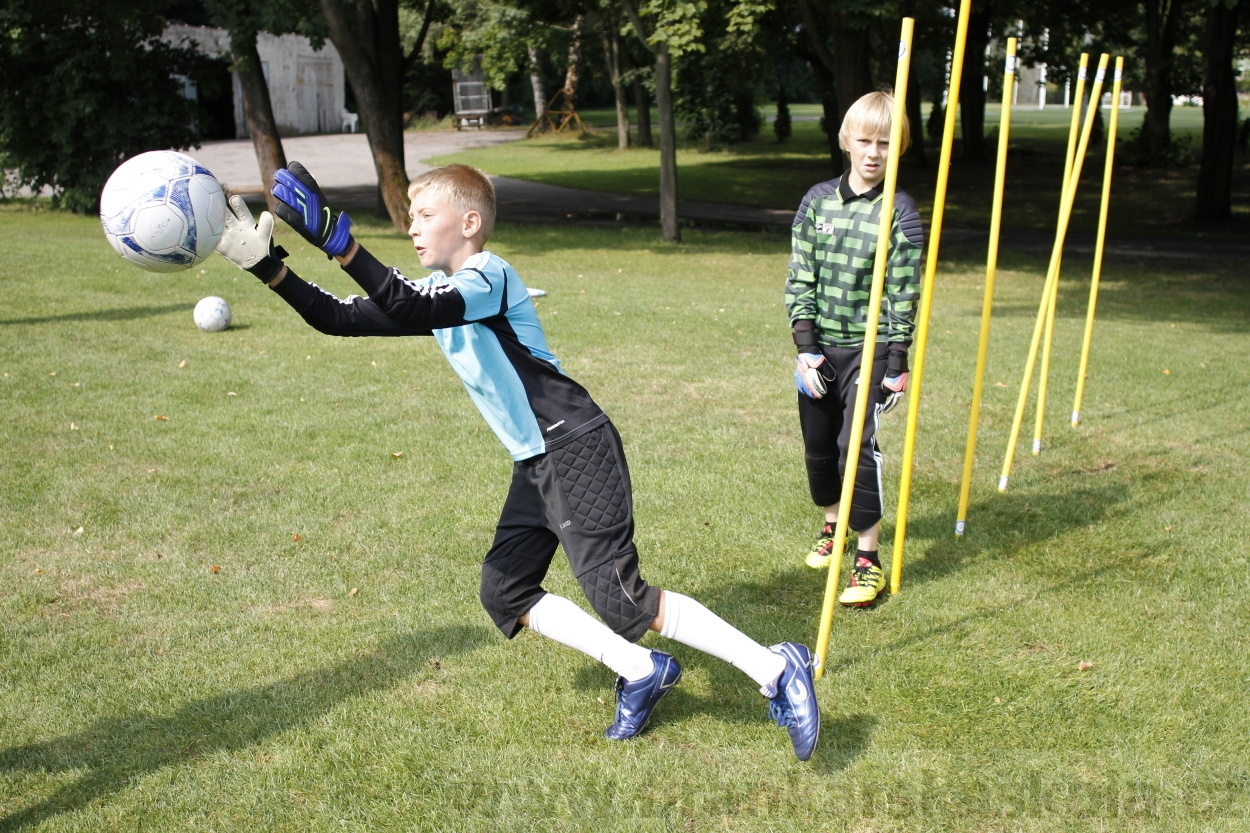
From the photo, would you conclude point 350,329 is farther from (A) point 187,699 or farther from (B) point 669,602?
(A) point 187,699

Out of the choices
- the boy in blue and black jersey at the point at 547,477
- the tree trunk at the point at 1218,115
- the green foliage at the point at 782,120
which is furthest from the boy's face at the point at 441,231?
the green foliage at the point at 782,120

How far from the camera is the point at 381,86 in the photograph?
2036cm

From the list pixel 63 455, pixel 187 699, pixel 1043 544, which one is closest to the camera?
pixel 187 699

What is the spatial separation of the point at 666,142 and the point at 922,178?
1548cm

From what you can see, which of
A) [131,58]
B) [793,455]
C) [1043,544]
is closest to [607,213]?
[131,58]

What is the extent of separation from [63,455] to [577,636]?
471 centimetres

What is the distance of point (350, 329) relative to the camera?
332 cm

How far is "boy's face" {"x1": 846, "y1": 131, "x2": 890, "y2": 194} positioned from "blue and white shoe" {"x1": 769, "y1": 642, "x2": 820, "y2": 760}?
2042 mm

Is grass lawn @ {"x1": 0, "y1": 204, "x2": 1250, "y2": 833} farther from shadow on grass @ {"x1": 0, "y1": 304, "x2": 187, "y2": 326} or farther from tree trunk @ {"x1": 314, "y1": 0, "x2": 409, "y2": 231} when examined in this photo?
tree trunk @ {"x1": 314, "y1": 0, "x2": 409, "y2": 231}

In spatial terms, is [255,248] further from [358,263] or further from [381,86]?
[381,86]

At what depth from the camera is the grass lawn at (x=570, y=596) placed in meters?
3.57

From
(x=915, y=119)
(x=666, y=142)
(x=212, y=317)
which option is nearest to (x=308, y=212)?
(x=212, y=317)

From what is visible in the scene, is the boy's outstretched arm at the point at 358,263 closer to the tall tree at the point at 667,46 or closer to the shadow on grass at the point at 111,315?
the shadow on grass at the point at 111,315

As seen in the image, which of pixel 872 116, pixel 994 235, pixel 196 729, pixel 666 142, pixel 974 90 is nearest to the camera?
pixel 196 729
